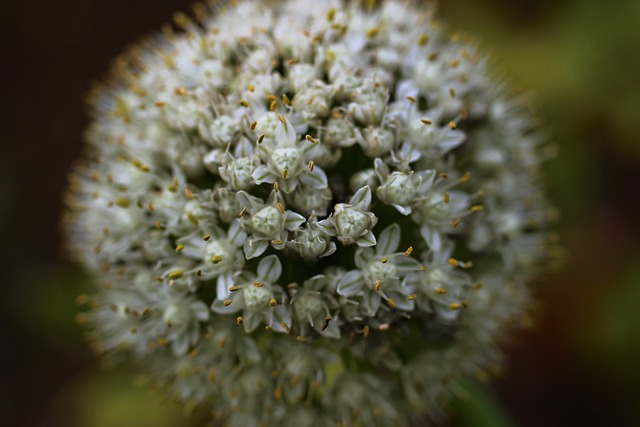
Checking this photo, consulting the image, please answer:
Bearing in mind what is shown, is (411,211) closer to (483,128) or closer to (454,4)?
(483,128)

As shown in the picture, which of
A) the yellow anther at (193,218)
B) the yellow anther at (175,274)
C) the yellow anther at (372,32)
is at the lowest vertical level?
the yellow anther at (175,274)

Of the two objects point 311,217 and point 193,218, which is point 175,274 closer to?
point 193,218

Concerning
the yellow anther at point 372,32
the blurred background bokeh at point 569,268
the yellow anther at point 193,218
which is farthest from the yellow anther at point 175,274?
the blurred background bokeh at point 569,268

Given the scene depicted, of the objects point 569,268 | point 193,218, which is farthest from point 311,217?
point 569,268

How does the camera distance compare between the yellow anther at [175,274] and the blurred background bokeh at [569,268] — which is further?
the blurred background bokeh at [569,268]

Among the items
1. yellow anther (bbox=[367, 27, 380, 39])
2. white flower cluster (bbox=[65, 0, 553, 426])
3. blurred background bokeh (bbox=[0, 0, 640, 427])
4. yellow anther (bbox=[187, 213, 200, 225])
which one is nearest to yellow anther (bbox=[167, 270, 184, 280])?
white flower cluster (bbox=[65, 0, 553, 426])

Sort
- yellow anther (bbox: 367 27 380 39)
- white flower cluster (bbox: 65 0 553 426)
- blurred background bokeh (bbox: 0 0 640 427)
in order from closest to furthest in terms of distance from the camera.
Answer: white flower cluster (bbox: 65 0 553 426) → yellow anther (bbox: 367 27 380 39) → blurred background bokeh (bbox: 0 0 640 427)

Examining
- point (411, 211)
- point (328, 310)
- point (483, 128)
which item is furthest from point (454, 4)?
point (328, 310)

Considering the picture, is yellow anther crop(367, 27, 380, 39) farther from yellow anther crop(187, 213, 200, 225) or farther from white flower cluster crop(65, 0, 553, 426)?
yellow anther crop(187, 213, 200, 225)

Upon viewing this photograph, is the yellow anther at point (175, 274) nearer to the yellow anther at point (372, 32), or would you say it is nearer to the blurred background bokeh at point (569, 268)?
the yellow anther at point (372, 32)
